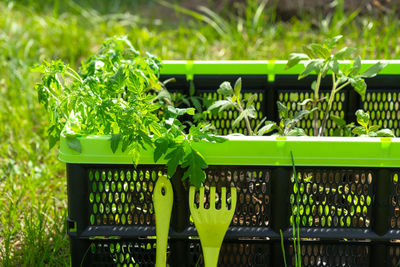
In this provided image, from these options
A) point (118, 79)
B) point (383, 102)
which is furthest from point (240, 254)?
point (383, 102)

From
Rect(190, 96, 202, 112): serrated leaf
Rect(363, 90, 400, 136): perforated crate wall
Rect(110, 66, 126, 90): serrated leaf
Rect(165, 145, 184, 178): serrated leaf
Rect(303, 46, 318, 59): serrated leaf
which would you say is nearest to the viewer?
Rect(165, 145, 184, 178): serrated leaf

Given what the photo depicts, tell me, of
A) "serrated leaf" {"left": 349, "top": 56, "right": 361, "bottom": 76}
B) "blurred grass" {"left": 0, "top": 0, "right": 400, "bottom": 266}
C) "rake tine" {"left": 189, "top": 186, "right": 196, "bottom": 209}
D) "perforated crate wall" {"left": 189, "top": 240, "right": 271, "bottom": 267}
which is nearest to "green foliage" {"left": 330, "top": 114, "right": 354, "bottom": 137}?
"serrated leaf" {"left": 349, "top": 56, "right": 361, "bottom": 76}

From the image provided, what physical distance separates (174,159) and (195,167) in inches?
2.1

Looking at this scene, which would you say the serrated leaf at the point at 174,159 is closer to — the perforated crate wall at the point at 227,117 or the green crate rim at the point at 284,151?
the green crate rim at the point at 284,151

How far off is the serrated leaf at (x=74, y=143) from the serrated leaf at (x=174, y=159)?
22cm

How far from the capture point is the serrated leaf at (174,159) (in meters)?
1.62

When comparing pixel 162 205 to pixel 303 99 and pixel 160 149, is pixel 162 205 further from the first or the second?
pixel 303 99

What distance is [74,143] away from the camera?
1.69 meters

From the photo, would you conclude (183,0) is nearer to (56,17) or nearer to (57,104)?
(56,17)

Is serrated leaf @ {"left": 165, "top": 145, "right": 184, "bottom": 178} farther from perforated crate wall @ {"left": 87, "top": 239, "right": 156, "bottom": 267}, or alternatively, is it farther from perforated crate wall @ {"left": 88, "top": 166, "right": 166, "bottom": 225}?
perforated crate wall @ {"left": 87, "top": 239, "right": 156, "bottom": 267}

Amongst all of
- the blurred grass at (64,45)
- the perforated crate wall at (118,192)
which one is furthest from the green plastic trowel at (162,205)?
the blurred grass at (64,45)

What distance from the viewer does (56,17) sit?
4133 millimetres

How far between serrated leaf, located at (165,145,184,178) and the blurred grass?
0.68 m

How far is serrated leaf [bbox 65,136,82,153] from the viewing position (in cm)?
169
